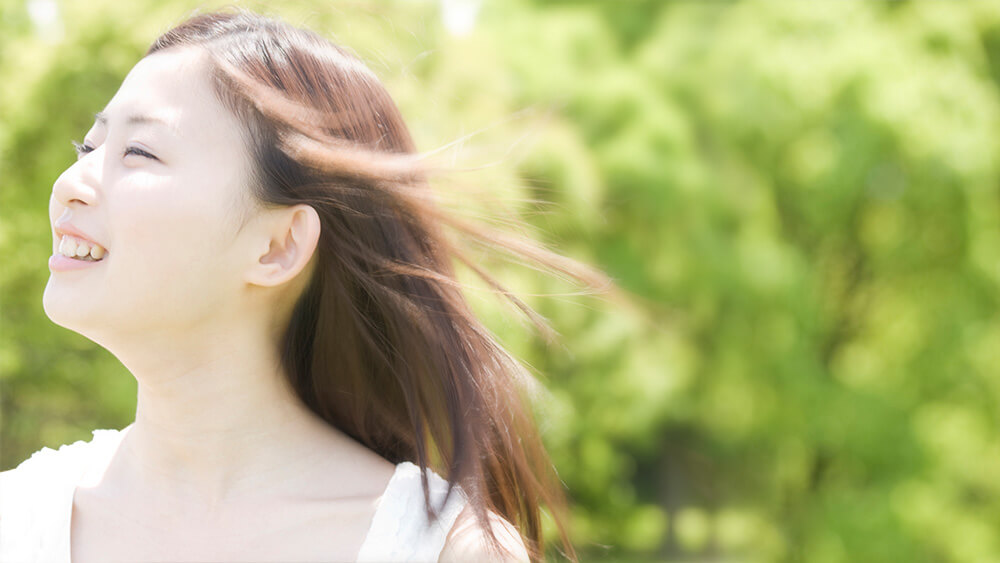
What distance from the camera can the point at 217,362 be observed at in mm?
1536

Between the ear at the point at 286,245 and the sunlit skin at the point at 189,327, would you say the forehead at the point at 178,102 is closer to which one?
the sunlit skin at the point at 189,327

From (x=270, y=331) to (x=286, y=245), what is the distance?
0.52ft

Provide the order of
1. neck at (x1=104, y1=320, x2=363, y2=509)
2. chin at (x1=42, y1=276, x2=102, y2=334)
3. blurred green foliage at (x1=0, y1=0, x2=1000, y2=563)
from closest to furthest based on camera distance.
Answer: chin at (x1=42, y1=276, x2=102, y2=334), neck at (x1=104, y1=320, x2=363, y2=509), blurred green foliage at (x1=0, y1=0, x2=1000, y2=563)

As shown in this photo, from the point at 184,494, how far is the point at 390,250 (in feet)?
1.65

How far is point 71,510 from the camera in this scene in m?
1.54

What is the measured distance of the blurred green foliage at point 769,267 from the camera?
709cm

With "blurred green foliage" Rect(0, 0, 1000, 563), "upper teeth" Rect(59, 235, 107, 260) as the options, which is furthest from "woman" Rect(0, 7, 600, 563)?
"blurred green foliage" Rect(0, 0, 1000, 563)

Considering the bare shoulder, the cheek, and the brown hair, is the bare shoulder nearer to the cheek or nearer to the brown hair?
the brown hair

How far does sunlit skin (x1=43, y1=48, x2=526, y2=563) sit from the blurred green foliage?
481 cm

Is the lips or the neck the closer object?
the lips

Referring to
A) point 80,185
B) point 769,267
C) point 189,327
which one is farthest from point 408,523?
point 769,267

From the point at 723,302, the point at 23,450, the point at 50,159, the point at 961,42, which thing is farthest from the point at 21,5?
the point at 961,42

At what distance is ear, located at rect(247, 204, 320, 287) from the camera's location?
153cm

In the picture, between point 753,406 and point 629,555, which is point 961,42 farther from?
point 629,555
